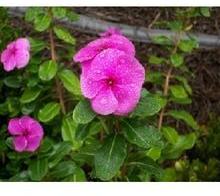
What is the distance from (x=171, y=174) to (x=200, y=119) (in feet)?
2.09

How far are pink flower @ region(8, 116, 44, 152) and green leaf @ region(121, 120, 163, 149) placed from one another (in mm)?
583

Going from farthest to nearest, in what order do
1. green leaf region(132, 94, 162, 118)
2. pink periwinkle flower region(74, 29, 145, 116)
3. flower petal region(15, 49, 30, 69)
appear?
flower petal region(15, 49, 30, 69) → green leaf region(132, 94, 162, 118) → pink periwinkle flower region(74, 29, 145, 116)

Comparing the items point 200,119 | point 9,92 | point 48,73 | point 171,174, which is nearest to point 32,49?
point 48,73

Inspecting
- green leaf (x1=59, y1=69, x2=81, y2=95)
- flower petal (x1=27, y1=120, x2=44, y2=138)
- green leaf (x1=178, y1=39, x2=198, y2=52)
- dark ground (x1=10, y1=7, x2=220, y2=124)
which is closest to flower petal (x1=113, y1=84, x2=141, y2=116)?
flower petal (x1=27, y1=120, x2=44, y2=138)

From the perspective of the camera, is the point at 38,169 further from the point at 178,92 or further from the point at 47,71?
the point at 178,92

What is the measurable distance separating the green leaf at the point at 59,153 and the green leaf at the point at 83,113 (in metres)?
0.70

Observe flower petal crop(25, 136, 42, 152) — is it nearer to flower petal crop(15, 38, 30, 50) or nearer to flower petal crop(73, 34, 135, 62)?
flower petal crop(15, 38, 30, 50)

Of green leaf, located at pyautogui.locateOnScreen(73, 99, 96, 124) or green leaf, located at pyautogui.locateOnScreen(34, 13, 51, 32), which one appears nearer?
green leaf, located at pyautogui.locateOnScreen(73, 99, 96, 124)

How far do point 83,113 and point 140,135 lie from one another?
0.52ft

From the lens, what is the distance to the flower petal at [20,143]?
2.02 m

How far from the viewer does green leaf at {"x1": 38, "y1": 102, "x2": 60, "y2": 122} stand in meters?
2.38
